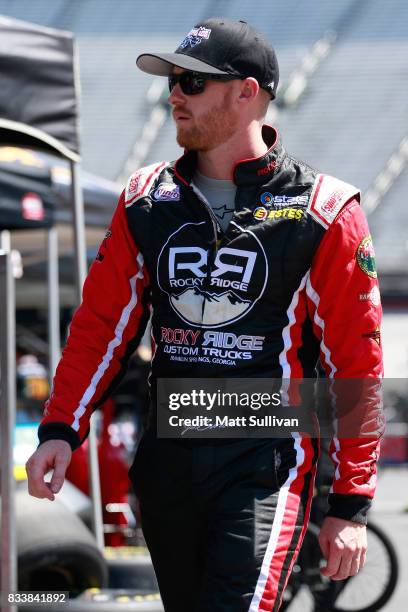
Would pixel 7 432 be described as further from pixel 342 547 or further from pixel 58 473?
pixel 342 547

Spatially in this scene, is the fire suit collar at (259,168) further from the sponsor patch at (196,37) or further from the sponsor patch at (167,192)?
the sponsor patch at (196,37)

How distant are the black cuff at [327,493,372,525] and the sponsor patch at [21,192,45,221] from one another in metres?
3.16

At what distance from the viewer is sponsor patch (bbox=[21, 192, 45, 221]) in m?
5.68

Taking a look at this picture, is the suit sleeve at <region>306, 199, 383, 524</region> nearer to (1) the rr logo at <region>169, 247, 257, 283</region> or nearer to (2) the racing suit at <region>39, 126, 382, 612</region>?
(2) the racing suit at <region>39, 126, 382, 612</region>

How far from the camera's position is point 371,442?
2801mm

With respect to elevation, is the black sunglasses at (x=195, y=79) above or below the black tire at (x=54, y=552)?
above

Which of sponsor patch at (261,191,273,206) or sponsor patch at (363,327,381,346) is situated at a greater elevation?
sponsor patch at (261,191,273,206)

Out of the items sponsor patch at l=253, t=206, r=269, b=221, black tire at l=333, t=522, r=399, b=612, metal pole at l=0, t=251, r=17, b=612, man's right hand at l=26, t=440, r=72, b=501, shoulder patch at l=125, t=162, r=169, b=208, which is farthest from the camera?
black tire at l=333, t=522, r=399, b=612

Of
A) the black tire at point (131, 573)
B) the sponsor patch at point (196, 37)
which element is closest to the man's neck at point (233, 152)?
the sponsor patch at point (196, 37)

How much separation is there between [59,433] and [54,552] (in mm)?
1890

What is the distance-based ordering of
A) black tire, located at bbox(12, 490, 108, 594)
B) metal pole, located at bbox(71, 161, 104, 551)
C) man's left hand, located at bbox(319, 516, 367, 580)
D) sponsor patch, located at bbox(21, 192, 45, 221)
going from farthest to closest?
sponsor patch, located at bbox(21, 192, 45, 221) → metal pole, located at bbox(71, 161, 104, 551) → black tire, located at bbox(12, 490, 108, 594) → man's left hand, located at bbox(319, 516, 367, 580)

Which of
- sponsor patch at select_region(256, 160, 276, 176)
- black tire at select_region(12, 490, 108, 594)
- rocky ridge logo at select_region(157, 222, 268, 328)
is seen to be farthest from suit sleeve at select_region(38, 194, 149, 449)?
black tire at select_region(12, 490, 108, 594)

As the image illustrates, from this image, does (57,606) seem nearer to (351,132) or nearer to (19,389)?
(19,389)

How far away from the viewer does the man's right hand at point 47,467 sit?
2826mm
